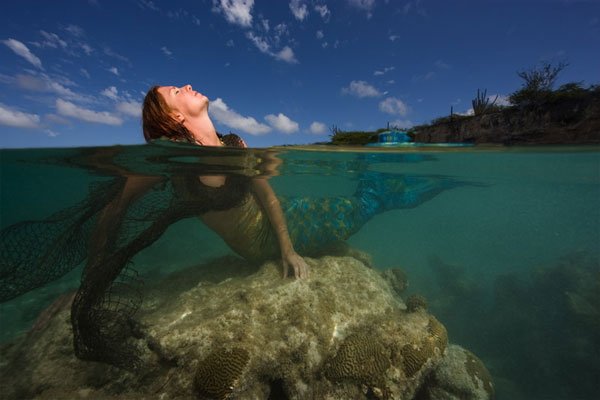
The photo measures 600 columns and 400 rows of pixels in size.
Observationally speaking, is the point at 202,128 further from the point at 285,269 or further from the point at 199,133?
the point at 285,269

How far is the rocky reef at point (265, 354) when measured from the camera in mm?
2815

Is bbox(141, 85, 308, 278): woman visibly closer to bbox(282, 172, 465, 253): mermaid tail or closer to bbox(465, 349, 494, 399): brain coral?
bbox(282, 172, 465, 253): mermaid tail

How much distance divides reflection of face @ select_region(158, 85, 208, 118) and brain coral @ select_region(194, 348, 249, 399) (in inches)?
156

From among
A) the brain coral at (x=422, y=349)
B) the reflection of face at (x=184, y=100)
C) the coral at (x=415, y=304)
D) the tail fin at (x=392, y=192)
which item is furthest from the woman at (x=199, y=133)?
the tail fin at (x=392, y=192)

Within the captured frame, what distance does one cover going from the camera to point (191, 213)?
390cm

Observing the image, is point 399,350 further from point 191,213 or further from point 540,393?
point 540,393

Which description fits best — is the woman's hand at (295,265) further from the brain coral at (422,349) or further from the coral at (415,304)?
the coral at (415,304)

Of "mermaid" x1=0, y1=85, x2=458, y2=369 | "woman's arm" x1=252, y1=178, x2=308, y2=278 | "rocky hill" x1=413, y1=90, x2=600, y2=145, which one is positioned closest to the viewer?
"mermaid" x1=0, y1=85, x2=458, y2=369

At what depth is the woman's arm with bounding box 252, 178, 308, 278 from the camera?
461 centimetres

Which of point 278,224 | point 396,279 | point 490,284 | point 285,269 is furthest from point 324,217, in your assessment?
point 490,284

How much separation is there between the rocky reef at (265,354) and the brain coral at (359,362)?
1cm

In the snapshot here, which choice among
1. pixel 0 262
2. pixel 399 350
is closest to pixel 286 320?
pixel 399 350

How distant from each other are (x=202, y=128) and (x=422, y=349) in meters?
5.60

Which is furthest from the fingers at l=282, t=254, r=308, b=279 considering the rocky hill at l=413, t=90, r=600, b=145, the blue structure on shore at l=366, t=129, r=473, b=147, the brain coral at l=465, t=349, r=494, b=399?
the rocky hill at l=413, t=90, r=600, b=145
